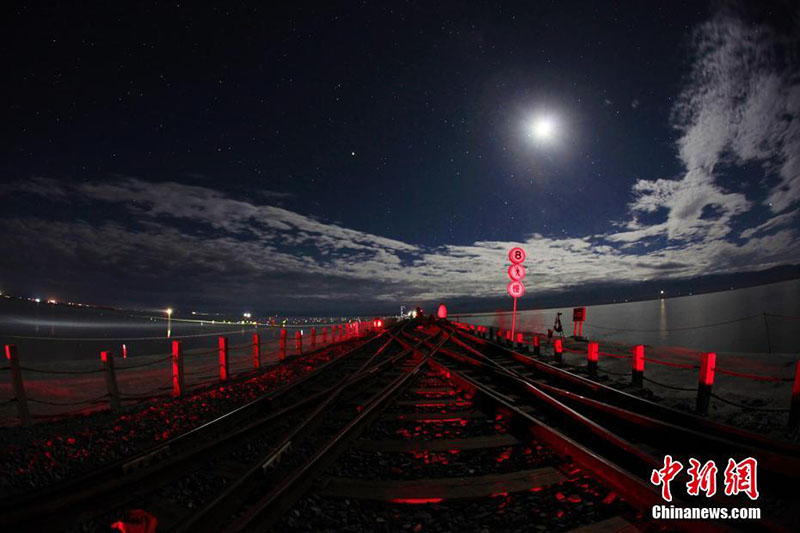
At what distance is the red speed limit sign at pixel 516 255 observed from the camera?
47.2 ft

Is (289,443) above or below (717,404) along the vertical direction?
above

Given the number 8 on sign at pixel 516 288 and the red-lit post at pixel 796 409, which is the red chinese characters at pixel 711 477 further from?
the number 8 on sign at pixel 516 288

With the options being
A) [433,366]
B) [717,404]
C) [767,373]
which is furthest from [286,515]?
[767,373]

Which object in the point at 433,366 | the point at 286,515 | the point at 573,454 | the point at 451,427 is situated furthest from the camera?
the point at 433,366

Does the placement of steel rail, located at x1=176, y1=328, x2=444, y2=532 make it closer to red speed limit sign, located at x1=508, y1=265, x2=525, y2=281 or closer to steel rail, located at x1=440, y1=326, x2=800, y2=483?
steel rail, located at x1=440, y1=326, x2=800, y2=483

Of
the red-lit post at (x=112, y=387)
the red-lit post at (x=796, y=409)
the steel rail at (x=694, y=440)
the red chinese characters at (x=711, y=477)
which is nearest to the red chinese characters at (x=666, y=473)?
the red chinese characters at (x=711, y=477)

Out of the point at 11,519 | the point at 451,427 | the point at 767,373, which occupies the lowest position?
the point at 767,373

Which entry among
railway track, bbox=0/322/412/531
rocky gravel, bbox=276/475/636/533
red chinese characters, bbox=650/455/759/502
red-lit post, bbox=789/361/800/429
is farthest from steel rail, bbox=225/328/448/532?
red-lit post, bbox=789/361/800/429

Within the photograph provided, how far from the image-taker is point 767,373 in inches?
403

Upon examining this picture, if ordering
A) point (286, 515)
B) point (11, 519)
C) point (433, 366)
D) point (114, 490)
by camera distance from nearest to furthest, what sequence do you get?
1. point (11, 519)
2. point (286, 515)
3. point (114, 490)
4. point (433, 366)

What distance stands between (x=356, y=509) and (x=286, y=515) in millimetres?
613

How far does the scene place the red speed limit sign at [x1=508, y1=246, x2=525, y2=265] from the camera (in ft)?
47.2

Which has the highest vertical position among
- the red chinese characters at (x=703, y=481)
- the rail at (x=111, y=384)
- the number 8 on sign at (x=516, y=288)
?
the number 8 on sign at (x=516, y=288)

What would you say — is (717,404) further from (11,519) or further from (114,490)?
(11,519)
